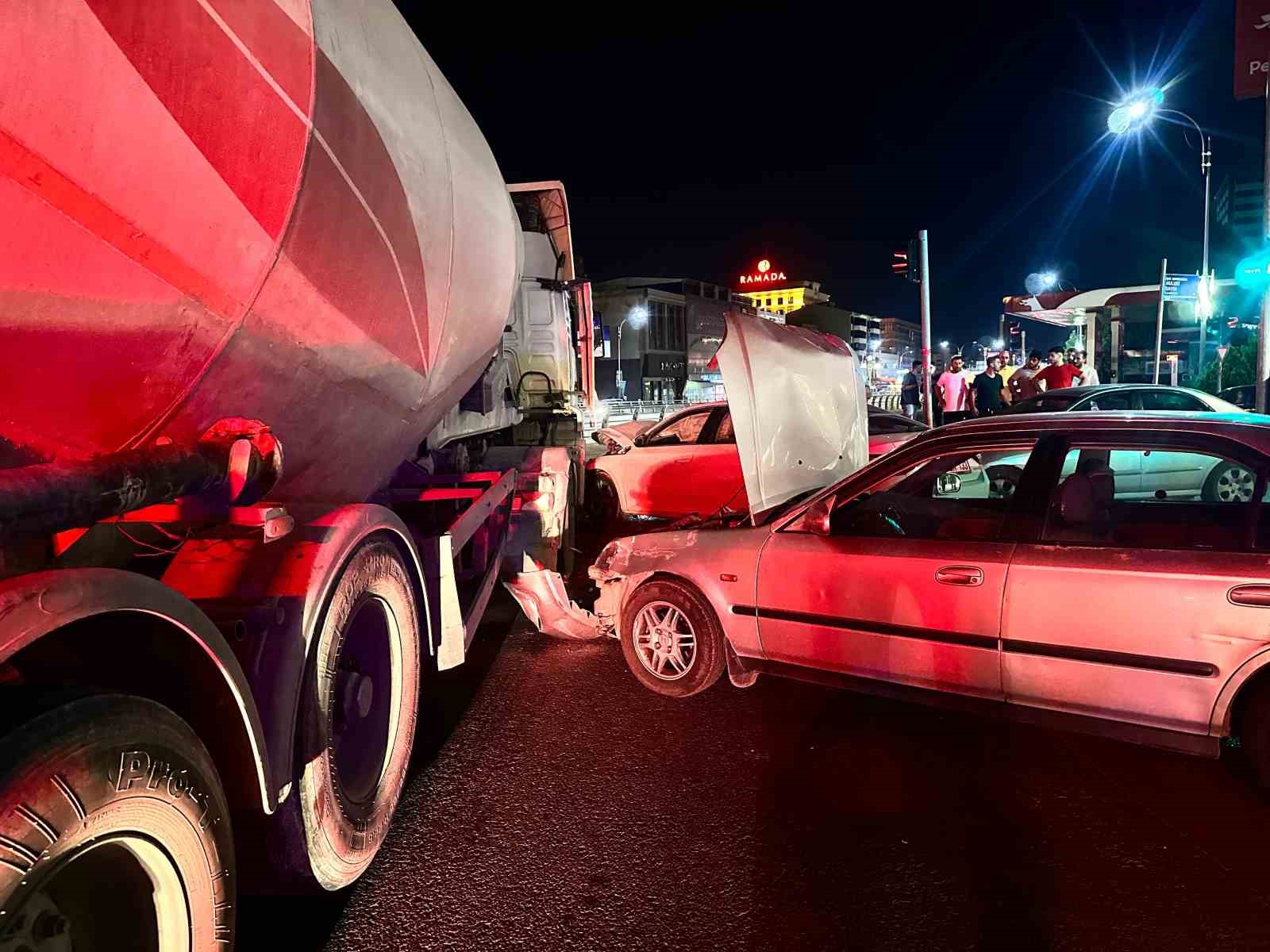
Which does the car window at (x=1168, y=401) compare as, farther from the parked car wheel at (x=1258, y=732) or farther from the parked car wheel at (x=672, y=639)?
the parked car wheel at (x=672, y=639)

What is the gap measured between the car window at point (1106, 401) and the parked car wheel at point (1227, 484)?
123 centimetres

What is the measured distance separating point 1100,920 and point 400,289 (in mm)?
3128

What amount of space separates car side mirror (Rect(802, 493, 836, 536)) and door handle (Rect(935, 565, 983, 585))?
58 cm

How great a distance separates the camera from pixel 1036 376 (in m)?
11.5

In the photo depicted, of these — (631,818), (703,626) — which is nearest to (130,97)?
(631,818)

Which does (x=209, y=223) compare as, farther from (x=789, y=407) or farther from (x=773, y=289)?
→ (x=773, y=289)

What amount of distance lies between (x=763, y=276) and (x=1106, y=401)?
12537 cm

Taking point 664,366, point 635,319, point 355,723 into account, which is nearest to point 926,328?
point 355,723

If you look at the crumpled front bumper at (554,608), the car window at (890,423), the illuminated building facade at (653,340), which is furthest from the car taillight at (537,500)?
the illuminated building facade at (653,340)

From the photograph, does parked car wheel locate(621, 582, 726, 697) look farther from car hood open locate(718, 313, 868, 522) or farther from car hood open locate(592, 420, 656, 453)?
car hood open locate(592, 420, 656, 453)

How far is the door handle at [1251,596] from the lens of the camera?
2.87 metres

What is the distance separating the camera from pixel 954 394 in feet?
39.3

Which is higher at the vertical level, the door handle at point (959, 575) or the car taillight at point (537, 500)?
the car taillight at point (537, 500)

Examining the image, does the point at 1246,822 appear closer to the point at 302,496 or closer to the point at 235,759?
the point at 235,759
